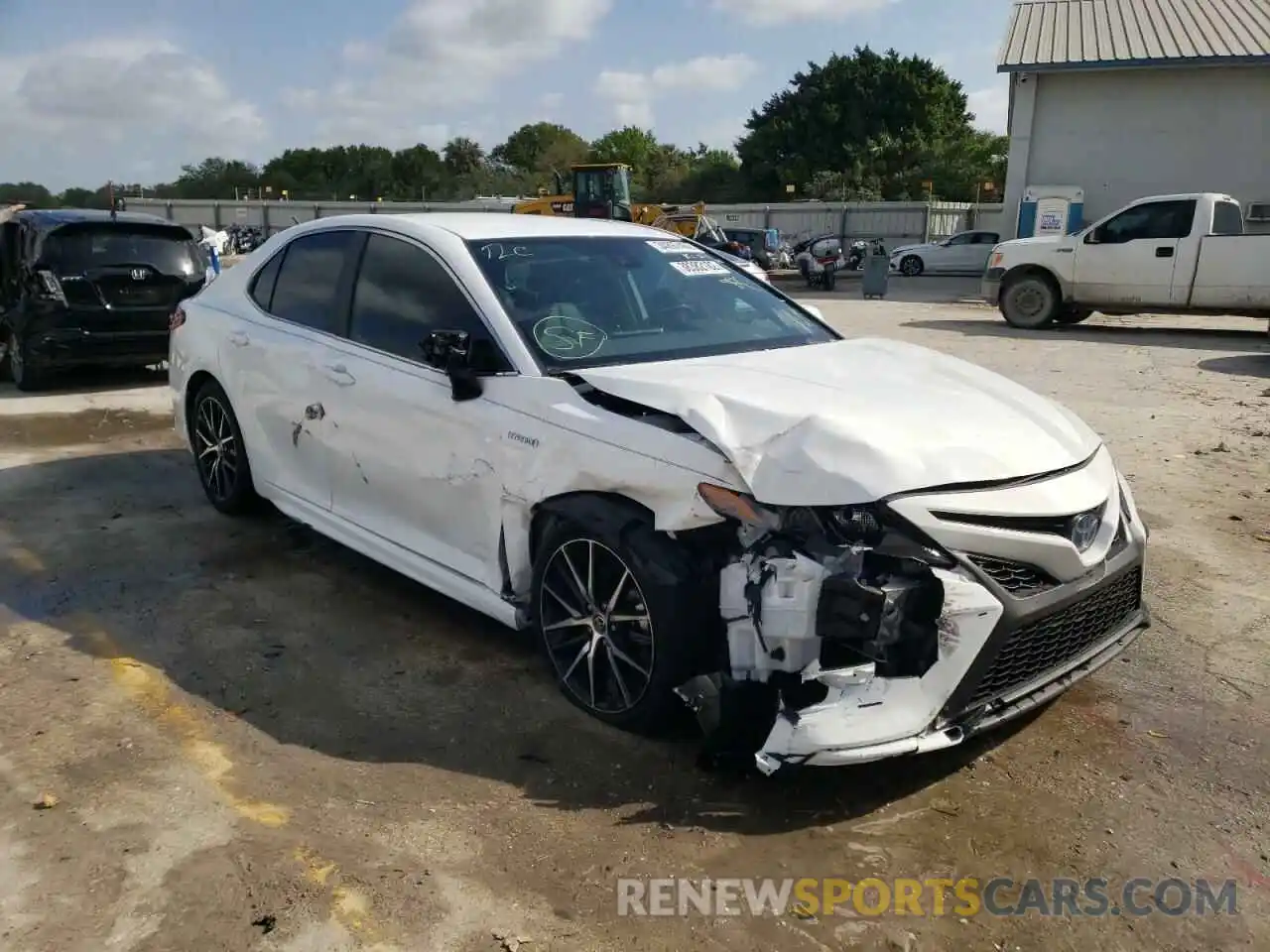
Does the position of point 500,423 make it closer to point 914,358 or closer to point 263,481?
point 914,358

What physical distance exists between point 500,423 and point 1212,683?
2.87 m

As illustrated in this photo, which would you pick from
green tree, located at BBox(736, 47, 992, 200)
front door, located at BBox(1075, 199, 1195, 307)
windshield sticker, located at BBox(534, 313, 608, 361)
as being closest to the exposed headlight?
windshield sticker, located at BBox(534, 313, 608, 361)

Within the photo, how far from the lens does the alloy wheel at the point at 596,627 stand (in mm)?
3350

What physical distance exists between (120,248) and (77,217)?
0.50 meters

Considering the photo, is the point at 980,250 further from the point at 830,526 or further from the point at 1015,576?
the point at 830,526

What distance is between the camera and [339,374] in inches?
176

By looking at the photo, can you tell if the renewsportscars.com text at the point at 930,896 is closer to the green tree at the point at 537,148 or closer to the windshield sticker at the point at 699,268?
the windshield sticker at the point at 699,268

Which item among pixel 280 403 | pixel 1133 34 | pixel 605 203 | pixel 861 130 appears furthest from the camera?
pixel 861 130

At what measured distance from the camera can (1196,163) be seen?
23.7m

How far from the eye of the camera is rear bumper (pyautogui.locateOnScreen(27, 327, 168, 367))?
9.34 metres

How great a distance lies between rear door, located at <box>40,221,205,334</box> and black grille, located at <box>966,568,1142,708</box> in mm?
8939

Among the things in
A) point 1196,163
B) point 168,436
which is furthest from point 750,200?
point 168,436

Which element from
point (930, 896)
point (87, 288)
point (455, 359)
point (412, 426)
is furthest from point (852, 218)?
point (930, 896)

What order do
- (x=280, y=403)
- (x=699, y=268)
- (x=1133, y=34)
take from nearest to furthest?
1. (x=699, y=268)
2. (x=280, y=403)
3. (x=1133, y=34)
